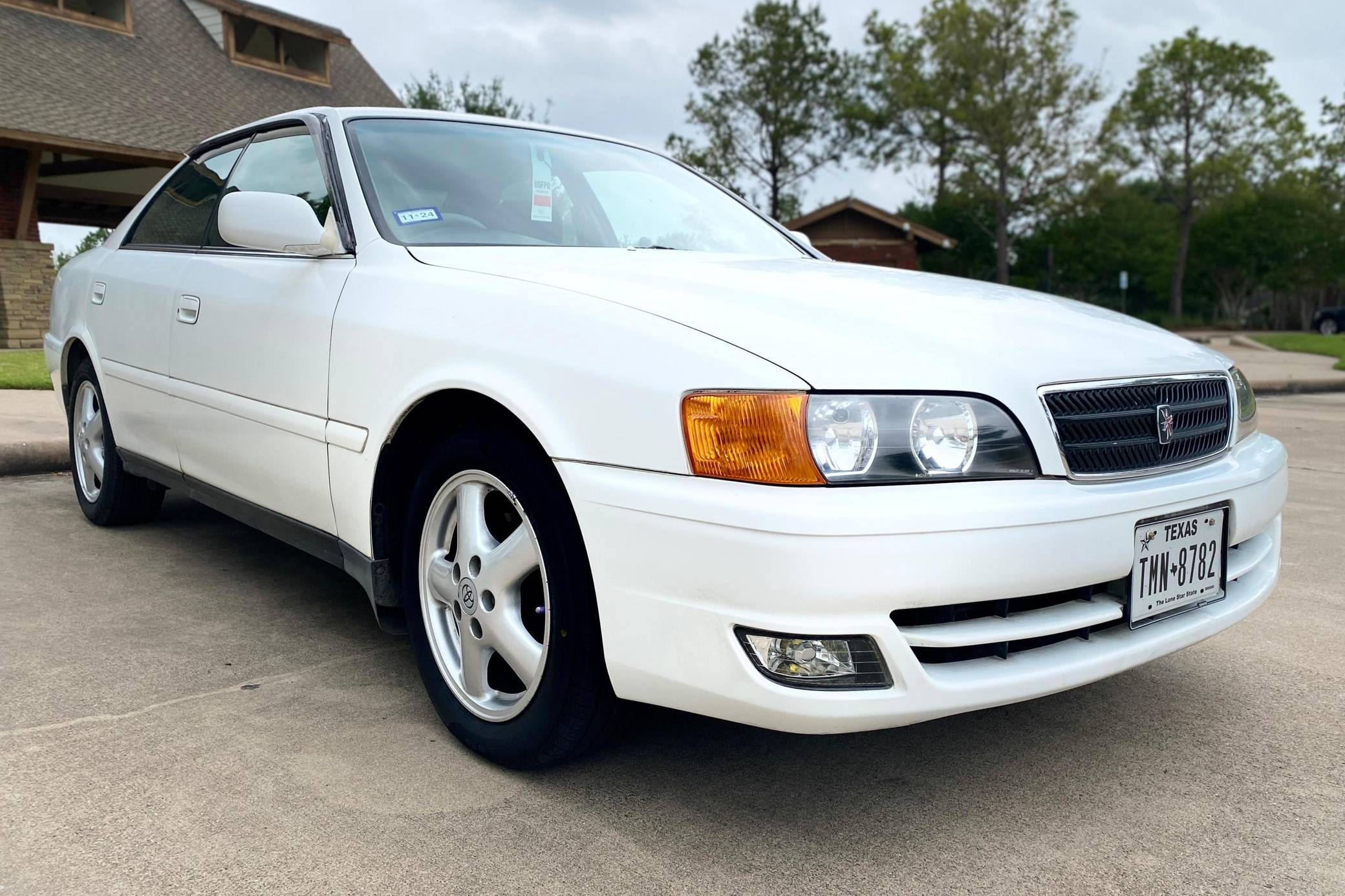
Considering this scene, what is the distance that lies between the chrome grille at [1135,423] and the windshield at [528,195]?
1395mm

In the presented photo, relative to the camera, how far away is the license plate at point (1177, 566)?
2.15 metres

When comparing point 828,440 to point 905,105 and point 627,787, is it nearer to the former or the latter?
point 627,787

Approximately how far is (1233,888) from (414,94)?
39.7 meters

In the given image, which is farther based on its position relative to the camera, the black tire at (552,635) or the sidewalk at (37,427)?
the sidewalk at (37,427)

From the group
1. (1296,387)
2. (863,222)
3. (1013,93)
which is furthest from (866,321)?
(1013,93)

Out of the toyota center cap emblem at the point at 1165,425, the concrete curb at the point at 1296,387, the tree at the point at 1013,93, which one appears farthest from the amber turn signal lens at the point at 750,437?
the tree at the point at 1013,93

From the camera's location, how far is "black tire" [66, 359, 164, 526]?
13.8ft

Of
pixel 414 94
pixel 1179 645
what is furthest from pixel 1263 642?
pixel 414 94

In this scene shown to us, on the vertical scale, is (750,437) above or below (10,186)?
below

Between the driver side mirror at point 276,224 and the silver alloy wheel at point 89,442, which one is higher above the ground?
the driver side mirror at point 276,224

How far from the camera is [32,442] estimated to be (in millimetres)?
5738

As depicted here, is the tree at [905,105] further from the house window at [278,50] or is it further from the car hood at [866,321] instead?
the car hood at [866,321]

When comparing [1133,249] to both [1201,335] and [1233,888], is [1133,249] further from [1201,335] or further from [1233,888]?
[1233,888]

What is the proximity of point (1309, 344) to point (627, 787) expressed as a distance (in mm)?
27240
